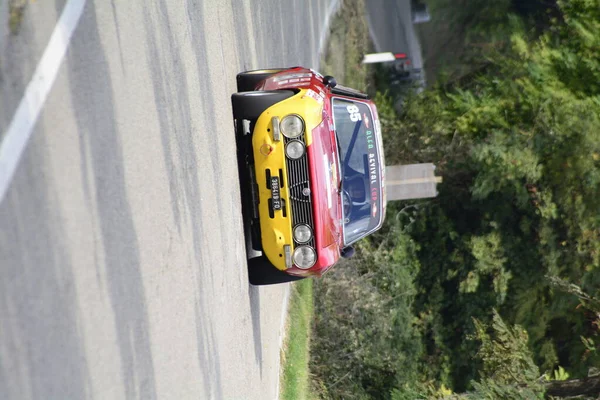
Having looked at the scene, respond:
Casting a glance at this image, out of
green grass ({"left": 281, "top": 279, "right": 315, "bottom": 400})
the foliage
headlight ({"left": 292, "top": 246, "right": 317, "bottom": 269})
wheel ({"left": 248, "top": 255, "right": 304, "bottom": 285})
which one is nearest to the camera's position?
headlight ({"left": 292, "top": 246, "right": 317, "bottom": 269})

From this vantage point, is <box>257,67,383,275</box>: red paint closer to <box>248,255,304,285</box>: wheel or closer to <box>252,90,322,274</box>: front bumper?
<box>252,90,322,274</box>: front bumper

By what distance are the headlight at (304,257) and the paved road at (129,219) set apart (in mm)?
764

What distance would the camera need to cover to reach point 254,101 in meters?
9.38

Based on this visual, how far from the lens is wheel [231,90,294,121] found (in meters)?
9.27

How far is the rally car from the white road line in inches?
132

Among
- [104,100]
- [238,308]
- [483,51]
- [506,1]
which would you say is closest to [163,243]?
[104,100]

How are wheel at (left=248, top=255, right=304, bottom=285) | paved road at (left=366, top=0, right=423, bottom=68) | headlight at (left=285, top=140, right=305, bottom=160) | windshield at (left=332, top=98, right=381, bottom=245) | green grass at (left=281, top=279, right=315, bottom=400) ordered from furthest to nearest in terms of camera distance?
1. paved road at (left=366, top=0, right=423, bottom=68)
2. green grass at (left=281, top=279, right=315, bottom=400)
3. windshield at (left=332, top=98, right=381, bottom=245)
4. wheel at (left=248, top=255, right=304, bottom=285)
5. headlight at (left=285, top=140, right=305, bottom=160)

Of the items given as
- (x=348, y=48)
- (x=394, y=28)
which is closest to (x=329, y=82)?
(x=348, y=48)

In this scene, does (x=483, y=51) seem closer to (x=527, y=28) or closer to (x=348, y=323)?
(x=527, y=28)

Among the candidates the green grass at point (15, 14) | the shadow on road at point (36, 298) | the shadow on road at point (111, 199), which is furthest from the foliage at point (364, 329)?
the green grass at point (15, 14)

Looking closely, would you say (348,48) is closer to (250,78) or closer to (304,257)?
(250,78)

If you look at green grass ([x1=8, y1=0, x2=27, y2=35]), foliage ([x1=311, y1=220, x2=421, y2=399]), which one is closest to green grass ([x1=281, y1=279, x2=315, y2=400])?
foliage ([x1=311, y1=220, x2=421, y2=399])

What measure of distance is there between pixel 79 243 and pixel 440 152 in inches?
484

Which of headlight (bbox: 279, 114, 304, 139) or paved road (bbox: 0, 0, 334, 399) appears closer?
paved road (bbox: 0, 0, 334, 399)
